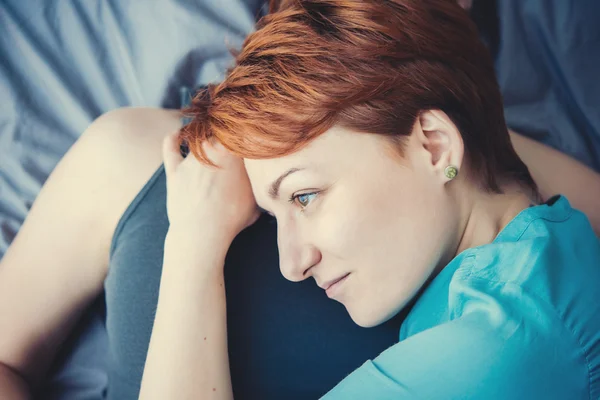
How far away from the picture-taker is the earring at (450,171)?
870mm

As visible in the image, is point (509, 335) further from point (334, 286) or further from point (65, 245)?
point (65, 245)

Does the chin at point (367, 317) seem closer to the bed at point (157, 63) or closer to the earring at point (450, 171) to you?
the earring at point (450, 171)

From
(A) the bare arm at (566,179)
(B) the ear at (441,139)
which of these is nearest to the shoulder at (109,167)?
Answer: (B) the ear at (441,139)

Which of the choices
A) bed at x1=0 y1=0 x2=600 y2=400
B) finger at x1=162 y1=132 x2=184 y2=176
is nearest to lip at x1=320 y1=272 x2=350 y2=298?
finger at x1=162 y1=132 x2=184 y2=176

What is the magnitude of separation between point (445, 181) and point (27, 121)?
1015 millimetres

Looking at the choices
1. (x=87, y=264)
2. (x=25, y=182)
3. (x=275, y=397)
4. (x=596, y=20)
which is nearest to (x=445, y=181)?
(x=275, y=397)

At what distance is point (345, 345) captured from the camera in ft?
3.18

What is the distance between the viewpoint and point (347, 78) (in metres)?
0.84

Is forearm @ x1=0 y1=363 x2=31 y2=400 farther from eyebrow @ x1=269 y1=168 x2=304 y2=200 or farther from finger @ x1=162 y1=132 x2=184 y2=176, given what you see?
eyebrow @ x1=269 y1=168 x2=304 y2=200

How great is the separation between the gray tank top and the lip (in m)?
0.06

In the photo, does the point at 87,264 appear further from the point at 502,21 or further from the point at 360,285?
the point at 502,21

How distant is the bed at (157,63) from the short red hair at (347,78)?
0.47 meters

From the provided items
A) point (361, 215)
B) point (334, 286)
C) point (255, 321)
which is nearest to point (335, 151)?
point (361, 215)

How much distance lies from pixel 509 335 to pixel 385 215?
9.4 inches
